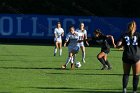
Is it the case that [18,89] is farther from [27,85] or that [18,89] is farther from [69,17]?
[69,17]

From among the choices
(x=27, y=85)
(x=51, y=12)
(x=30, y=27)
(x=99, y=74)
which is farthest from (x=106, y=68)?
(x=51, y=12)

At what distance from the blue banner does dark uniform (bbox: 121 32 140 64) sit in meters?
35.7

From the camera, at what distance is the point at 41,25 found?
175ft

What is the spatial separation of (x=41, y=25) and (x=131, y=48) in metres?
37.1

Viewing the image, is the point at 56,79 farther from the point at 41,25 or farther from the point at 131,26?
the point at 41,25

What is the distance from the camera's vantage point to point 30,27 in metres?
52.7

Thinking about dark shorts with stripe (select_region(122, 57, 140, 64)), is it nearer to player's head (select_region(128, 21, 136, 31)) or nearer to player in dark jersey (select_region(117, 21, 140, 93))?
player in dark jersey (select_region(117, 21, 140, 93))

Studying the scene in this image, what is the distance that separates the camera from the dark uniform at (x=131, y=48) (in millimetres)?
16359

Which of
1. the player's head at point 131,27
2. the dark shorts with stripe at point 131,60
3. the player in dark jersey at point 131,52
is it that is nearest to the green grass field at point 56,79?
the player in dark jersey at point 131,52

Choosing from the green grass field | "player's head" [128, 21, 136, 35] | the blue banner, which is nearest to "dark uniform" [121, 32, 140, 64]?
"player's head" [128, 21, 136, 35]

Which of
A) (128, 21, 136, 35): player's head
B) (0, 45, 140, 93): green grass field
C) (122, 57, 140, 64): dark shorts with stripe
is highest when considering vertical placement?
(128, 21, 136, 35): player's head

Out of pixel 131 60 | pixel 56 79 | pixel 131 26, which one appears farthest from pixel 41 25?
pixel 131 26

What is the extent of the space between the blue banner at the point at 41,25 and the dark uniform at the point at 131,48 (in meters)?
35.7

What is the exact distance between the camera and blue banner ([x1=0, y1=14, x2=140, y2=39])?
173 ft
